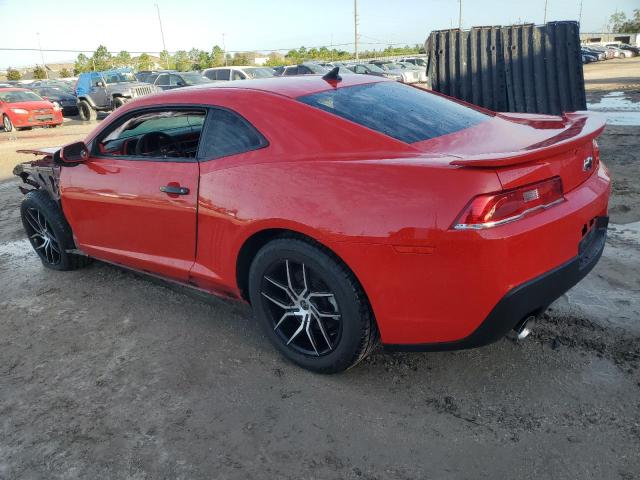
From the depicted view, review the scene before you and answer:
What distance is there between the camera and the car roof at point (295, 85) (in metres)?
3.00

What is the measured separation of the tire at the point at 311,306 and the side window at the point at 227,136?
0.55 m

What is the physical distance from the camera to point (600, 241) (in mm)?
2744

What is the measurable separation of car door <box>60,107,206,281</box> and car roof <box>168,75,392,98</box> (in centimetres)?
26

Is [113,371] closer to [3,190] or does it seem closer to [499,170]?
[499,170]

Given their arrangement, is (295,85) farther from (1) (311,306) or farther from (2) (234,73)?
(2) (234,73)

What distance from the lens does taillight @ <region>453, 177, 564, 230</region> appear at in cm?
212

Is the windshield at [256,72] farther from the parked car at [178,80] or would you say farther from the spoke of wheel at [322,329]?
the spoke of wheel at [322,329]

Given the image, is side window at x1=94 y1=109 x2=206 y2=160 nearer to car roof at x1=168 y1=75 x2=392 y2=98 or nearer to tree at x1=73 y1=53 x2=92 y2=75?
car roof at x1=168 y1=75 x2=392 y2=98

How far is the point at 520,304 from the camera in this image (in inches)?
87.2

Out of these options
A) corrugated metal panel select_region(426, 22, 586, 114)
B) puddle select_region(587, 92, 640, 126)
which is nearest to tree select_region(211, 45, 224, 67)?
puddle select_region(587, 92, 640, 126)

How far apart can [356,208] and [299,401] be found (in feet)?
3.32

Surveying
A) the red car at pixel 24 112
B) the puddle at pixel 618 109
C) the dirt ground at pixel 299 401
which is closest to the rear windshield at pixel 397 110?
the dirt ground at pixel 299 401

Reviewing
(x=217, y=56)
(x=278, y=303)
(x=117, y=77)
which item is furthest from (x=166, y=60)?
(x=278, y=303)

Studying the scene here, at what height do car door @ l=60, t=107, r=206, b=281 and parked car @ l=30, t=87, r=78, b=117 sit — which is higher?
parked car @ l=30, t=87, r=78, b=117
